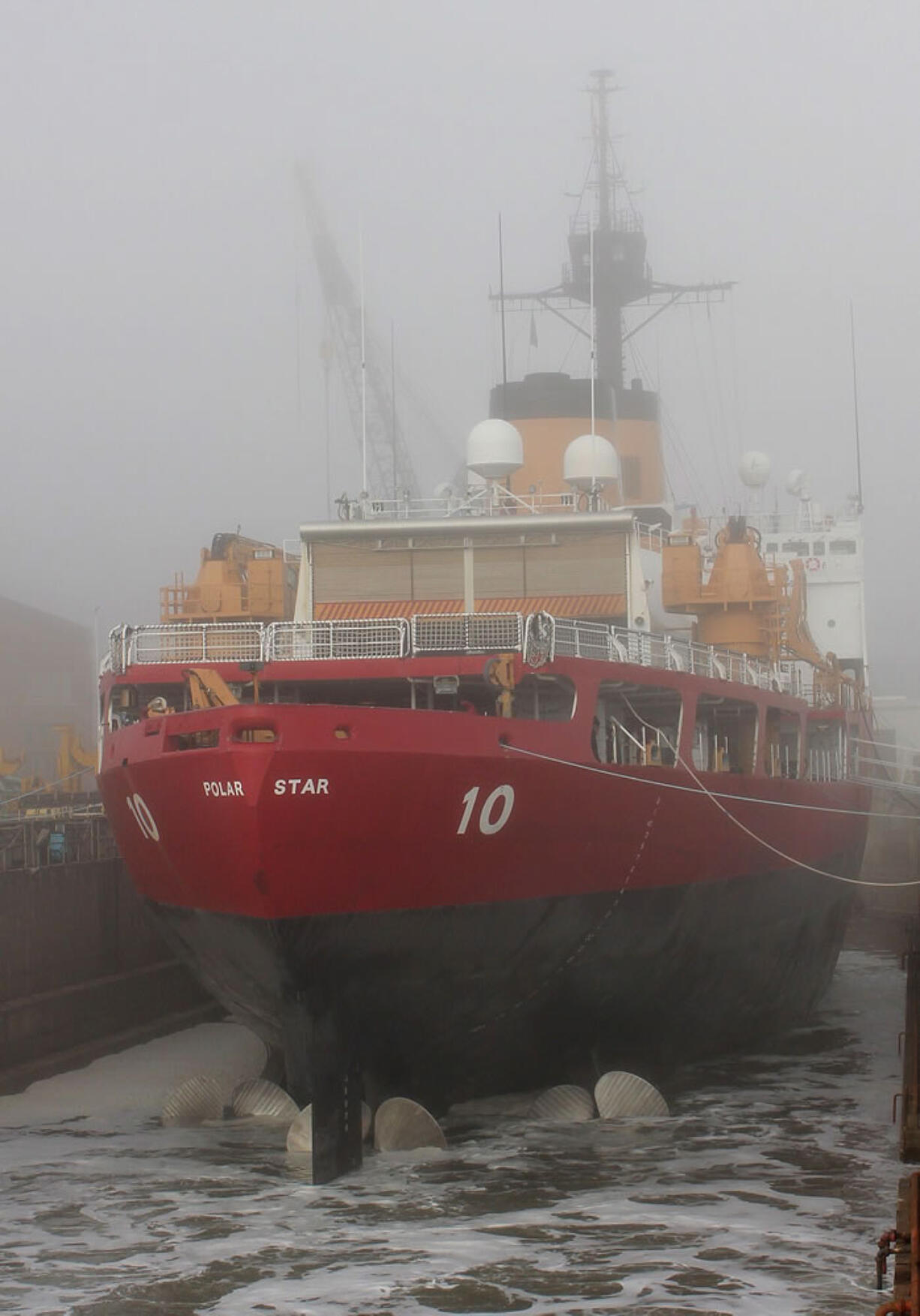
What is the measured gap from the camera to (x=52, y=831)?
27.4m

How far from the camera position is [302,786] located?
15734mm

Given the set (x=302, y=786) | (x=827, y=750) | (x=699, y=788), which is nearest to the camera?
(x=302, y=786)

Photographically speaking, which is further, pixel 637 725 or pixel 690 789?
pixel 637 725

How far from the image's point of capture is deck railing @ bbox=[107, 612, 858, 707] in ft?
60.2

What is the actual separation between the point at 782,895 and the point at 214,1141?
31.4 feet

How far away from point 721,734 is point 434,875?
8.63 m

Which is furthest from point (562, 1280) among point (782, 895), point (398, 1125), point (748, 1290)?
point (782, 895)

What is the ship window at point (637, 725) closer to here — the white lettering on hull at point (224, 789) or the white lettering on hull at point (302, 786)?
the white lettering on hull at point (302, 786)

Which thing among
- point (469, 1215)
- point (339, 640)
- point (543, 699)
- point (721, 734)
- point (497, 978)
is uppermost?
point (339, 640)

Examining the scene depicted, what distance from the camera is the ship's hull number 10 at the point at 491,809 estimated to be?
16.5 m

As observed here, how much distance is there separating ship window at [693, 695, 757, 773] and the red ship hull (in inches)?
67.8

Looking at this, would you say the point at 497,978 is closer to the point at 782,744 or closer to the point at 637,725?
the point at 637,725

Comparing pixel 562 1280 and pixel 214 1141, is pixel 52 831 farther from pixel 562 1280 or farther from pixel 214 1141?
pixel 562 1280

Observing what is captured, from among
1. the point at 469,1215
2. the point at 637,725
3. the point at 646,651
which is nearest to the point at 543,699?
the point at 646,651
